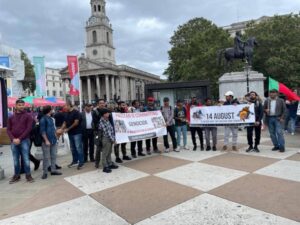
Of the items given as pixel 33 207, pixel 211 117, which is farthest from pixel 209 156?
pixel 33 207

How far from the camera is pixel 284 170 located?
633cm

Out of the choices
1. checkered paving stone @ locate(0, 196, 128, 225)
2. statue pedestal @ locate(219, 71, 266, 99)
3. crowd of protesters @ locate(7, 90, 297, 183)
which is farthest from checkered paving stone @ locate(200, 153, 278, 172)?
statue pedestal @ locate(219, 71, 266, 99)

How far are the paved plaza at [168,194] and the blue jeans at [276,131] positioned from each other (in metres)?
0.64

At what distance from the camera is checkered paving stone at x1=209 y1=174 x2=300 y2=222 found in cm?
423

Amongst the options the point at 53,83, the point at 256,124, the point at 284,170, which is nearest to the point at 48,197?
the point at 284,170

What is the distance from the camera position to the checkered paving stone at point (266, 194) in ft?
13.9

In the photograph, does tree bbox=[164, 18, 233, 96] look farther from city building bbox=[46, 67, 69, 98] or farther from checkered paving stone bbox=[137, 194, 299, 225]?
city building bbox=[46, 67, 69, 98]

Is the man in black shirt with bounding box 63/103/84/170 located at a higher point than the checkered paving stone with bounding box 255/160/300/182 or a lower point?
higher

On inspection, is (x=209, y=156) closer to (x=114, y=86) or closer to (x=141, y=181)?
(x=141, y=181)

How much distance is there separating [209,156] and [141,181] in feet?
9.66

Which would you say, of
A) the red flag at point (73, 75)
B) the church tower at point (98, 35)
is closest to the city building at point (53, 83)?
the church tower at point (98, 35)

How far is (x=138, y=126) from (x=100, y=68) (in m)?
81.9

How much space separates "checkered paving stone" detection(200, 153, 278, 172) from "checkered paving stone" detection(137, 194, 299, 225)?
2324 millimetres

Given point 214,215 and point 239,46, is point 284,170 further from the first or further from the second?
point 239,46
